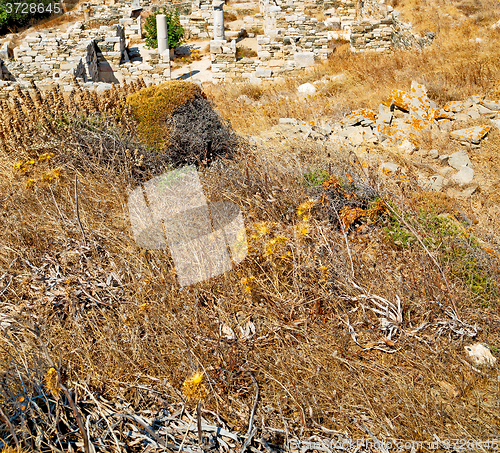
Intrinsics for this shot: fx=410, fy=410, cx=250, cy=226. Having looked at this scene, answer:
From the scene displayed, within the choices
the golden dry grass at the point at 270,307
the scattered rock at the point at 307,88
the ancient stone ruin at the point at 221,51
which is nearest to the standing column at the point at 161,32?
the ancient stone ruin at the point at 221,51

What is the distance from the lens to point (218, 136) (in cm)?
565

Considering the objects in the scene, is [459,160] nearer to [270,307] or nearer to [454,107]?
[454,107]

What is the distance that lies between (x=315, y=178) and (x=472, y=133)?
314cm

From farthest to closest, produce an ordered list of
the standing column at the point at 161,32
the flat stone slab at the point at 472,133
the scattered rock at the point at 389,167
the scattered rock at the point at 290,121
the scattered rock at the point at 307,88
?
the standing column at the point at 161,32 < the scattered rock at the point at 307,88 < the scattered rock at the point at 290,121 < the flat stone slab at the point at 472,133 < the scattered rock at the point at 389,167

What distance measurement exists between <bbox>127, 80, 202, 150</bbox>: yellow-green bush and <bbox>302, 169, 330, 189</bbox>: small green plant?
6.62 feet

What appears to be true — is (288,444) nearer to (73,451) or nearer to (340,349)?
(340,349)

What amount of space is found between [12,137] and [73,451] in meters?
4.27

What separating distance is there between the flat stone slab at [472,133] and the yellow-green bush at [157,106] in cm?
396

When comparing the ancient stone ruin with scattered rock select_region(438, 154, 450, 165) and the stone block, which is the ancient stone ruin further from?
scattered rock select_region(438, 154, 450, 165)

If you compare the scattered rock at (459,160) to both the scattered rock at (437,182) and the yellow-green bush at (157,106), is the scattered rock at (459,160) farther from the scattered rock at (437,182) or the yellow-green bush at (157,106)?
the yellow-green bush at (157,106)

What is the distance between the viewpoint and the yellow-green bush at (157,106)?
543 centimetres

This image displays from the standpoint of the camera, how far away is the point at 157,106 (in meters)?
5.66

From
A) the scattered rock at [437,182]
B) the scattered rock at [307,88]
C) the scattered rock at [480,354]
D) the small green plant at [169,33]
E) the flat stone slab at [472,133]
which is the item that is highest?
the small green plant at [169,33]

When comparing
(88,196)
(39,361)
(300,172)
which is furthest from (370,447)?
(88,196)
